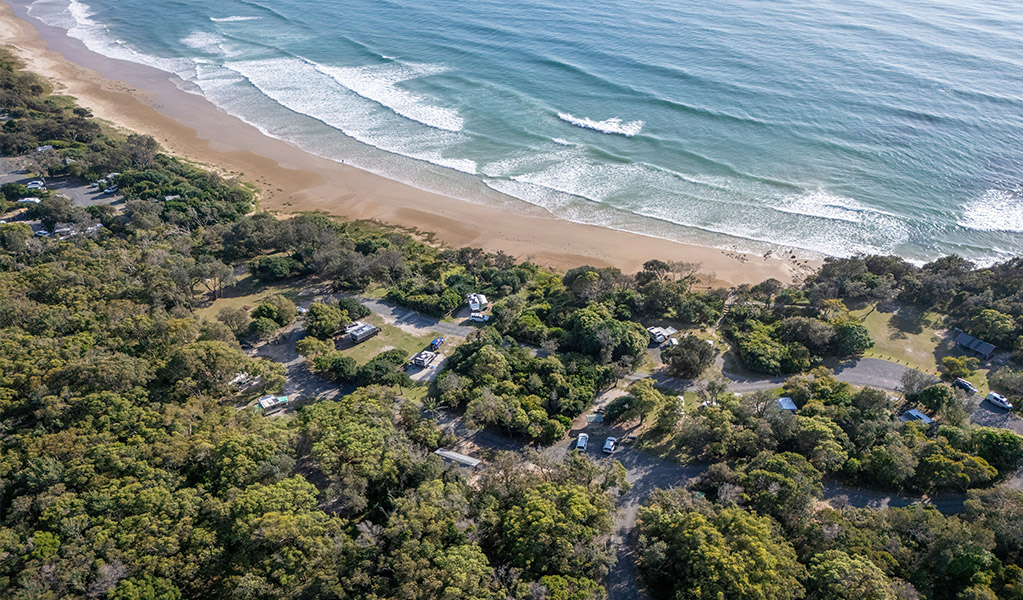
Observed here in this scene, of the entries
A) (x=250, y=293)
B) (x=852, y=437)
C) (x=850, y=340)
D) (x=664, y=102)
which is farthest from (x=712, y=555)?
(x=664, y=102)

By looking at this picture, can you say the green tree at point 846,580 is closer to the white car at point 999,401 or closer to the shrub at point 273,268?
the white car at point 999,401

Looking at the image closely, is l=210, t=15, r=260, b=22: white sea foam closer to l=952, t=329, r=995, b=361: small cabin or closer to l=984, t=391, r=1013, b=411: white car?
l=952, t=329, r=995, b=361: small cabin

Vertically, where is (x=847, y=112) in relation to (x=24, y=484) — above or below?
above

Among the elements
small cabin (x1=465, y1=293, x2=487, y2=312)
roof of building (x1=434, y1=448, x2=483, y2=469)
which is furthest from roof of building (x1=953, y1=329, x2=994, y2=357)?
roof of building (x1=434, y1=448, x2=483, y2=469)

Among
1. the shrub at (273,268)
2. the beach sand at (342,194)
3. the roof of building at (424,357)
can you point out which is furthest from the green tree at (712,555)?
the shrub at (273,268)

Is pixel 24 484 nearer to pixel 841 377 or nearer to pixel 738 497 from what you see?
pixel 738 497

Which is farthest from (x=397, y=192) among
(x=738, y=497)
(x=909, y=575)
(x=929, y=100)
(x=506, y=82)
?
(x=929, y=100)

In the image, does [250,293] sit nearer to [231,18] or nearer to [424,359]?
[424,359]
